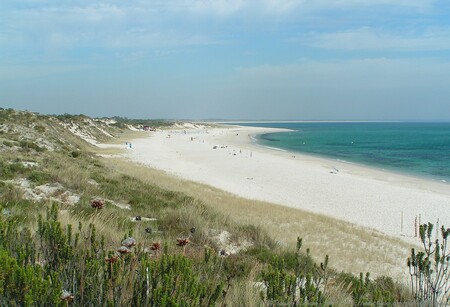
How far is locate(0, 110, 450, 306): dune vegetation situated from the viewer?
113 inches

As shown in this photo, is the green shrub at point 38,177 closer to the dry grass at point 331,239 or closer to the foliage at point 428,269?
Answer: the dry grass at point 331,239

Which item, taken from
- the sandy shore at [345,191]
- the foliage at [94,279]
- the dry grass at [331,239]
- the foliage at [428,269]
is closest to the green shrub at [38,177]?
the dry grass at [331,239]

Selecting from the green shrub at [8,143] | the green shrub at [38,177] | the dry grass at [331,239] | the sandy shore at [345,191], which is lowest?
the sandy shore at [345,191]

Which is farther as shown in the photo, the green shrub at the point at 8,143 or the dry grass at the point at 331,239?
the green shrub at the point at 8,143

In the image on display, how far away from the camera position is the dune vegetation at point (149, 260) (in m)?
2.86

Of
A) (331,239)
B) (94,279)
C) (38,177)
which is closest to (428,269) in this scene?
(94,279)

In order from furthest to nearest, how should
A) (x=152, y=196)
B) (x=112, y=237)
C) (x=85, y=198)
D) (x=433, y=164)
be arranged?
(x=433, y=164)
(x=152, y=196)
(x=85, y=198)
(x=112, y=237)

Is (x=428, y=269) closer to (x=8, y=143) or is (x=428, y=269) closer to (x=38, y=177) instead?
(x=38, y=177)

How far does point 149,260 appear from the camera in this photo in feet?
12.5

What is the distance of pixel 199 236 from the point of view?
828 centimetres

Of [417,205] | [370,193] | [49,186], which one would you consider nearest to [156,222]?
[49,186]

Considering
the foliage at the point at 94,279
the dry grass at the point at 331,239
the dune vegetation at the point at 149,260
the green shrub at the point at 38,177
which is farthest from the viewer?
the green shrub at the point at 38,177

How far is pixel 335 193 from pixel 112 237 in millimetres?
22068

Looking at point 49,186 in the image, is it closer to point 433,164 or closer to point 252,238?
point 252,238
